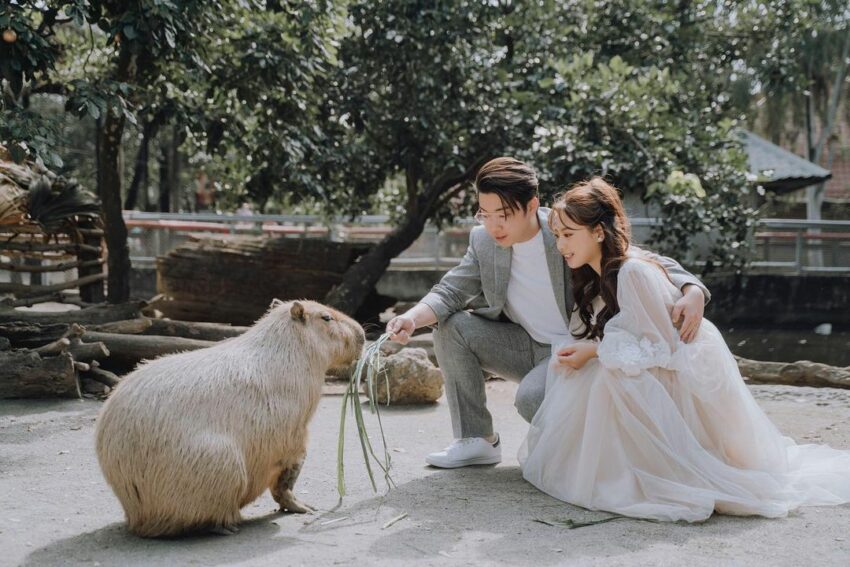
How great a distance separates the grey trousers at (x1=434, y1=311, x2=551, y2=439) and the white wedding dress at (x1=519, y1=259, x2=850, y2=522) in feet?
1.87

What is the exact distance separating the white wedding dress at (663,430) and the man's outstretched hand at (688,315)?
0.12 ft

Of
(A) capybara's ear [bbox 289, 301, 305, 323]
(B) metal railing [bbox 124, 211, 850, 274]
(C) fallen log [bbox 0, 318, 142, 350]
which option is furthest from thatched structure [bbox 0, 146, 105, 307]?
(B) metal railing [bbox 124, 211, 850, 274]

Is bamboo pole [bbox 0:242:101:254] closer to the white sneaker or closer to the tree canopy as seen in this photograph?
the tree canopy

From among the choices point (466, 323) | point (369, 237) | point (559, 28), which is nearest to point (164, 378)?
point (466, 323)

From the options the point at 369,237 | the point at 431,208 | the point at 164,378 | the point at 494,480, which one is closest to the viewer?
the point at 164,378

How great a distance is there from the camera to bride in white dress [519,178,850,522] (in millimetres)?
3395

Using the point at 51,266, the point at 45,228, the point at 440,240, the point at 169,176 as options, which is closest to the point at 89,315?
the point at 45,228

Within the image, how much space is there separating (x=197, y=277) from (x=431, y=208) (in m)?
2.79

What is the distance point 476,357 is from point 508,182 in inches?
33.4

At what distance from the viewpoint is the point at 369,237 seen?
572 inches

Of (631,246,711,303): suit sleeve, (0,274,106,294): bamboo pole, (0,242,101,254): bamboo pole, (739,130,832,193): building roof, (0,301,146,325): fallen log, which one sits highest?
(739,130,832,193): building roof

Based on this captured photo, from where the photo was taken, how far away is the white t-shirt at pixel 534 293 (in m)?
4.13

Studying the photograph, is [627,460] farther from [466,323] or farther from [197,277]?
[197,277]

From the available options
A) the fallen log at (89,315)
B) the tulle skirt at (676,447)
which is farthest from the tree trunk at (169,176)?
the tulle skirt at (676,447)
